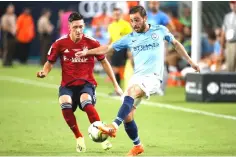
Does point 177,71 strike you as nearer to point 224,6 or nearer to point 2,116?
point 224,6

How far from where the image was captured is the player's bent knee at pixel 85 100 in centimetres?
1301

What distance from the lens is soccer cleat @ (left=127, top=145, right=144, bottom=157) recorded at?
12.6 meters

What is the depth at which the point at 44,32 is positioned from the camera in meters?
39.5

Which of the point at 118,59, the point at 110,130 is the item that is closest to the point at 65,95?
the point at 110,130

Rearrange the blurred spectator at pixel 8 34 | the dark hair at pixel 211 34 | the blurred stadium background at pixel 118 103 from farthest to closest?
the blurred spectator at pixel 8 34 → the dark hair at pixel 211 34 → the blurred stadium background at pixel 118 103

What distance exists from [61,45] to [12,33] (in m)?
24.4

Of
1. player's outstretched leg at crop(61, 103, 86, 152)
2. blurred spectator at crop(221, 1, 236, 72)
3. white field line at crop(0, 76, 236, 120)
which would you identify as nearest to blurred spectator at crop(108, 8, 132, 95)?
white field line at crop(0, 76, 236, 120)

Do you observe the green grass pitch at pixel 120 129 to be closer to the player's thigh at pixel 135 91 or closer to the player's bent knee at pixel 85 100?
the player's bent knee at pixel 85 100

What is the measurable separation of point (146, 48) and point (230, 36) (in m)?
9.77

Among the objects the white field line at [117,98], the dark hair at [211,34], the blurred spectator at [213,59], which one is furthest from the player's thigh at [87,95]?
the dark hair at [211,34]

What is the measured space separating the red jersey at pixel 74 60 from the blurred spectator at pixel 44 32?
2541cm

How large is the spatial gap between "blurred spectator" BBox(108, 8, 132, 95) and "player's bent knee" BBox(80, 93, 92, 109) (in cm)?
984

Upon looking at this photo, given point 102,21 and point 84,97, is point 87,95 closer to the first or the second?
point 84,97

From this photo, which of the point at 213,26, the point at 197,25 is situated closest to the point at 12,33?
the point at 213,26
